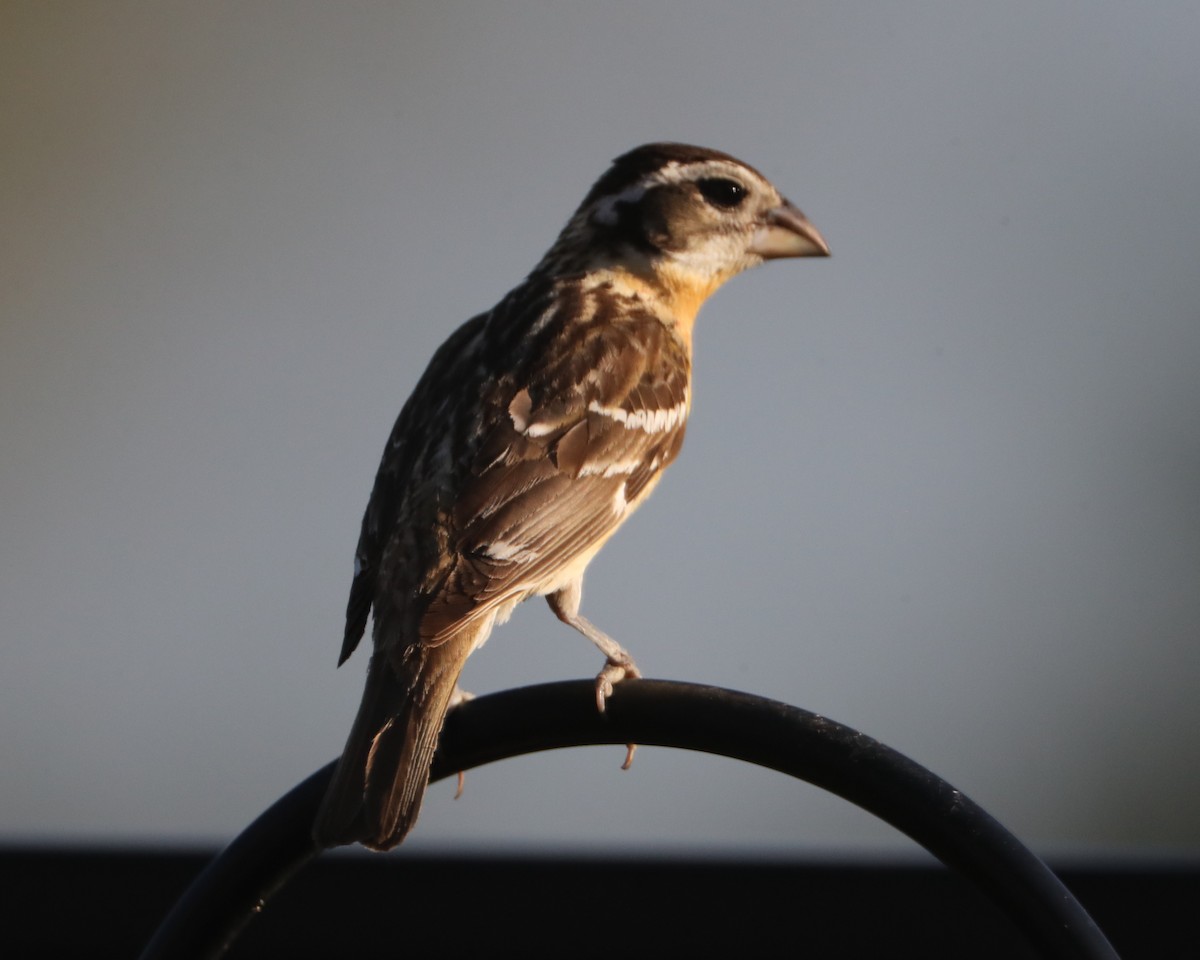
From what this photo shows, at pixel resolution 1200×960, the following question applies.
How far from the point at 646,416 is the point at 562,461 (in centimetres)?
37

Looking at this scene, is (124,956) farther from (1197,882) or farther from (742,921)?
(1197,882)

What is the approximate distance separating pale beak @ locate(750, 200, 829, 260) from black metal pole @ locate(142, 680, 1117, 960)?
5.79ft

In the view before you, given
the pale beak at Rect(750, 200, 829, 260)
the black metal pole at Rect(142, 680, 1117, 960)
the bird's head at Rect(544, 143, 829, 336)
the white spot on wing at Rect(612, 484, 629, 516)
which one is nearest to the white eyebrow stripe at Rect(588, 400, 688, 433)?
the white spot on wing at Rect(612, 484, 629, 516)

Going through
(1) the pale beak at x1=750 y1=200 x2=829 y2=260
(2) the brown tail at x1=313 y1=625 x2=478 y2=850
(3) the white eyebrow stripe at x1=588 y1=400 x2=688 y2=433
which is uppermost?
(1) the pale beak at x1=750 y1=200 x2=829 y2=260

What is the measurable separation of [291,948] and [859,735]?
2614 millimetres

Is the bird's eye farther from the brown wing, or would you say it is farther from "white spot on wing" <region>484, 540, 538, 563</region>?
"white spot on wing" <region>484, 540, 538, 563</region>

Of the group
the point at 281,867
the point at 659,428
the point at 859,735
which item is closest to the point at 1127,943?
the point at 659,428

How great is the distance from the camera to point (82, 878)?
15.7 ft

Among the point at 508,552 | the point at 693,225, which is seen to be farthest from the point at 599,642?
the point at 693,225

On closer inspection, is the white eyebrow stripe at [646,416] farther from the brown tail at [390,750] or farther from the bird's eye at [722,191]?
the brown tail at [390,750]

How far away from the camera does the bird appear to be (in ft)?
10.0

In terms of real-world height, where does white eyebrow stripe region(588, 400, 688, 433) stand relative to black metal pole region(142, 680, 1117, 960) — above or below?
above

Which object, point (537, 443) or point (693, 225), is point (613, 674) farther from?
point (693, 225)

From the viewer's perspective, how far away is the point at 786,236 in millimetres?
4422
